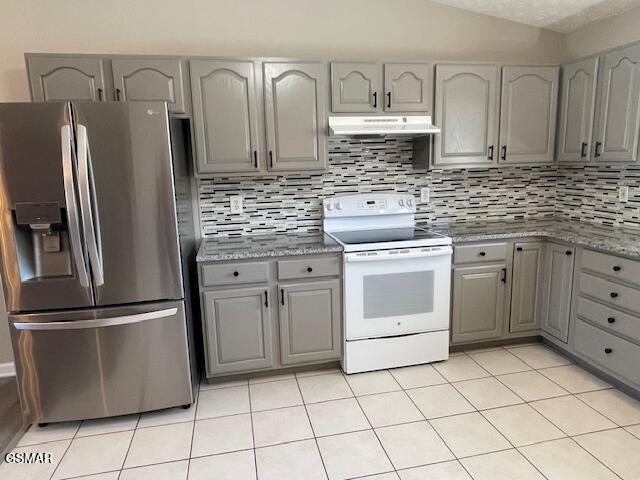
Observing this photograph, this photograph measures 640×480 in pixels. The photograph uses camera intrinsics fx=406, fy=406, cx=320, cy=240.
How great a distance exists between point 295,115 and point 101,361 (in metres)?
1.87

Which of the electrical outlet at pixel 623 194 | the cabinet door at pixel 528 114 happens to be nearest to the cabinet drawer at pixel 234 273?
the cabinet door at pixel 528 114

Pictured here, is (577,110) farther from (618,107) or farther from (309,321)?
(309,321)

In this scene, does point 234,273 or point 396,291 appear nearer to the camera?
point 234,273

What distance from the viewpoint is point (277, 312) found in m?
2.62

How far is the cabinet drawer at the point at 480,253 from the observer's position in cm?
285

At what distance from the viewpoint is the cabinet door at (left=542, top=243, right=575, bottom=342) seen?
278cm

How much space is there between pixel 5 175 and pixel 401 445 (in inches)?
93.7

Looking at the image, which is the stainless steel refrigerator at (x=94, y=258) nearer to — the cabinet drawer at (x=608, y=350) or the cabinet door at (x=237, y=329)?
the cabinet door at (x=237, y=329)

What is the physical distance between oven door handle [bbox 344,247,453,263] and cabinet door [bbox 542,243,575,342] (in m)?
0.79

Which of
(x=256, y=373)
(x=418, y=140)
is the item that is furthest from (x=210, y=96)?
(x=256, y=373)

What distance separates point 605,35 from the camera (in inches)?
117

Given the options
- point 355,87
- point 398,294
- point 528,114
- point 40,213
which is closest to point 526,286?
point 398,294

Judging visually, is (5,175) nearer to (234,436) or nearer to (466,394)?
(234,436)

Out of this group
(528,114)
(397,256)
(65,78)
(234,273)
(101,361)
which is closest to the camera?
(101,361)
